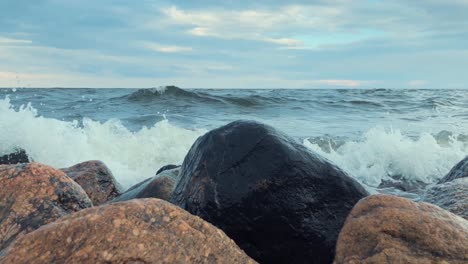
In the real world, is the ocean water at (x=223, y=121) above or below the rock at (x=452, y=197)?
below

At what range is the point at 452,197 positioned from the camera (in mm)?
3521

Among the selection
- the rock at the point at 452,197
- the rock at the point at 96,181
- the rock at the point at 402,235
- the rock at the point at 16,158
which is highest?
the rock at the point at 402,235

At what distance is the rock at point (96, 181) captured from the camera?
201 inches

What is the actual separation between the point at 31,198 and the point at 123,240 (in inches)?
52.4

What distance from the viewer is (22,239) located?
216 centimetres

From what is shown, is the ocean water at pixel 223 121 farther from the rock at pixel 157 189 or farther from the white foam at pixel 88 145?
the rock at pixel 157 189

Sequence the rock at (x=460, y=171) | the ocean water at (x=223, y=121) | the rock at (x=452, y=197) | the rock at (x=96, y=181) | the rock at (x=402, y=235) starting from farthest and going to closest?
1. the ocean water at (x=223, y=121)
2. the rock at (x=96, y=181)
3. the rock at (x=460, y=171)
4. the rock at (x=452, y=197)
5. the rock at (x=402, y=235)

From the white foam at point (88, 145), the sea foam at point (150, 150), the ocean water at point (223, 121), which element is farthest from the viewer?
the white foam at point (88, 145)

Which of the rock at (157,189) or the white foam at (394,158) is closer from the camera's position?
the rock at (157,189)

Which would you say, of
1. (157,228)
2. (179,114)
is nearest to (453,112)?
(179,114)

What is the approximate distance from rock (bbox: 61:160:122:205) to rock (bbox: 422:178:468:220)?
304cm

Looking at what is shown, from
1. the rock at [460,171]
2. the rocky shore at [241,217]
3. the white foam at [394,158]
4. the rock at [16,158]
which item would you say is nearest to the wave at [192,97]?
the white foam at [394,158]

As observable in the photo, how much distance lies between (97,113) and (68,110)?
3.73 feet

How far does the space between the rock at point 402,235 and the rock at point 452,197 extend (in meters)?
0.84
